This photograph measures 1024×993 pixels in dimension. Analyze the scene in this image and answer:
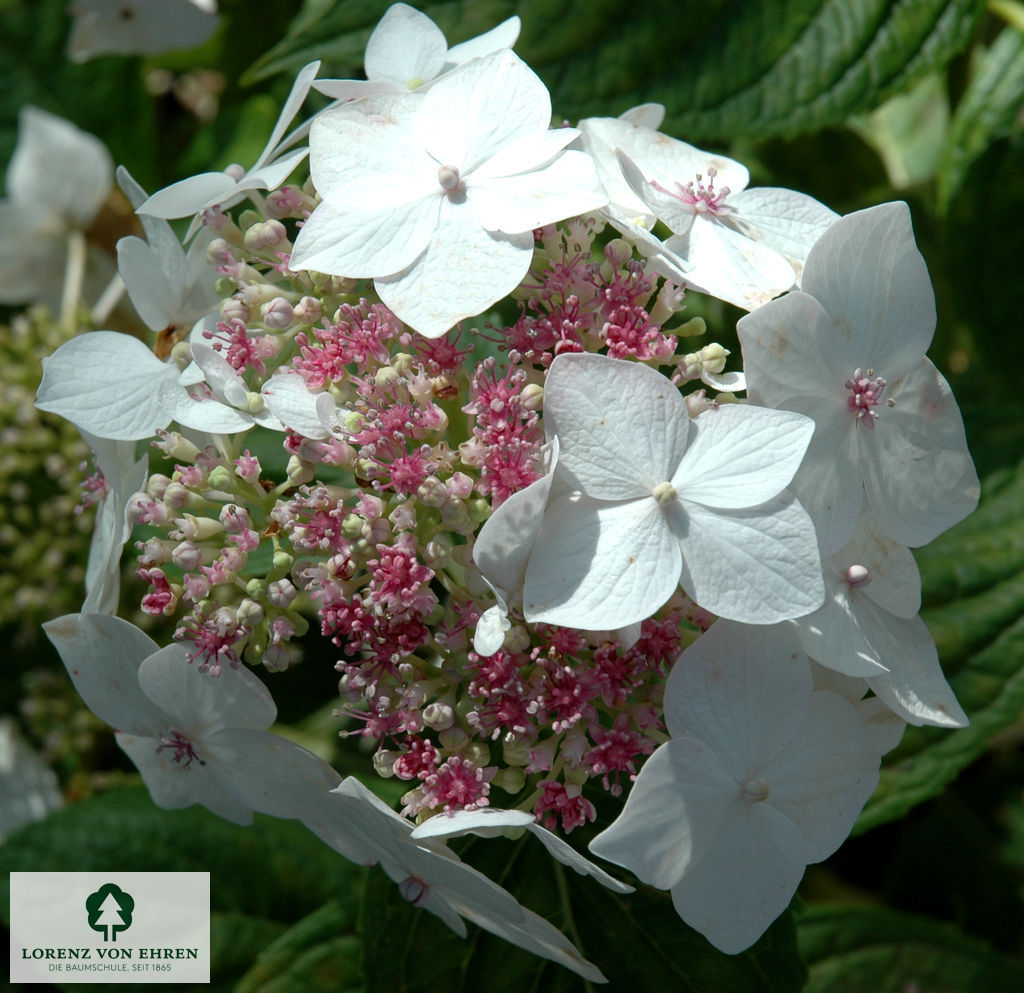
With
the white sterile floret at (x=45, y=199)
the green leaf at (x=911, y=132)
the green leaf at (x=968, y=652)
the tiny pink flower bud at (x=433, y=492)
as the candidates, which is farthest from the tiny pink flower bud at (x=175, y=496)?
the green leaf at (x=911, y=132)

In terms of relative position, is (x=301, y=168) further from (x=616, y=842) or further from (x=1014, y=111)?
(x=1014, y=111)

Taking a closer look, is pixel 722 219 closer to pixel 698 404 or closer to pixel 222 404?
pixel 698 404

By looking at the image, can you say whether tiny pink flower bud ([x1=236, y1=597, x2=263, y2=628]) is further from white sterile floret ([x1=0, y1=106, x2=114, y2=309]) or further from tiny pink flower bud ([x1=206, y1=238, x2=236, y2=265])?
white sterile floret ([x1=0, y1=106, x2=114, y2=309])

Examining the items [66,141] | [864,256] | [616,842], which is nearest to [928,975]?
[616,842]

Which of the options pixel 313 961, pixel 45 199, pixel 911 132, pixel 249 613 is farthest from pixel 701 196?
pixel 45 199

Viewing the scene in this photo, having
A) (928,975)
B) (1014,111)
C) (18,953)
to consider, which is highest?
(1014,111)

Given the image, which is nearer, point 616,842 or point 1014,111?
point 616,842
